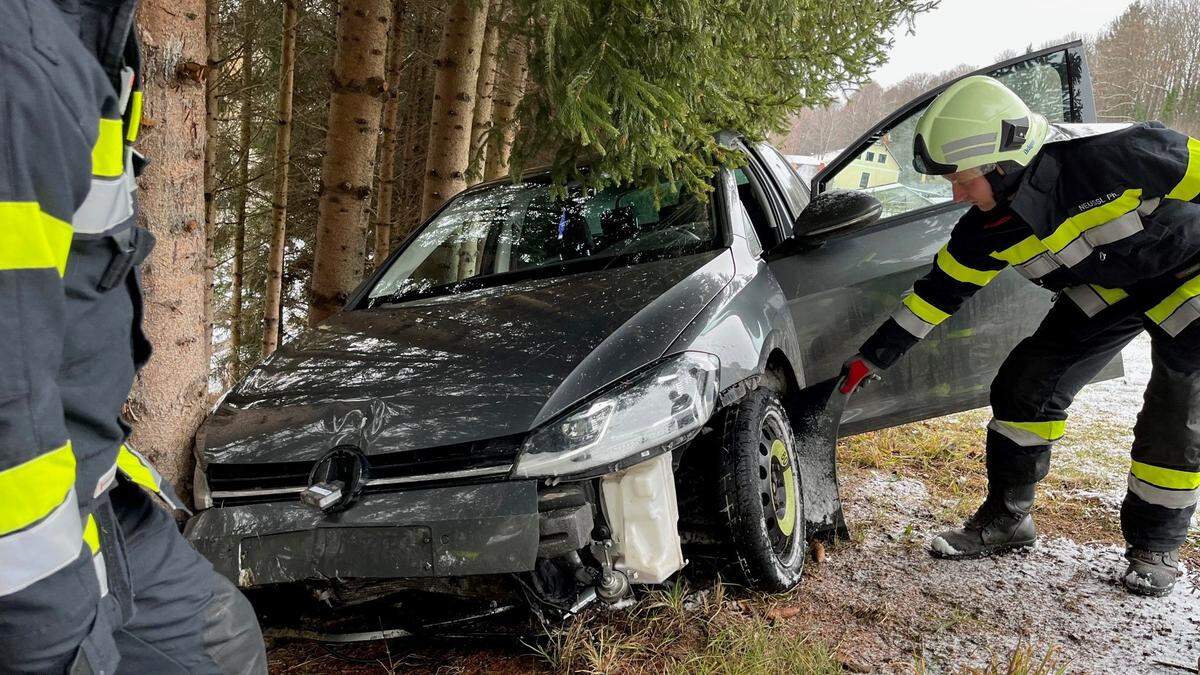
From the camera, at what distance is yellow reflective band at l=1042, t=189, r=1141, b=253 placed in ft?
8.55

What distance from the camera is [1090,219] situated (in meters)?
2.66

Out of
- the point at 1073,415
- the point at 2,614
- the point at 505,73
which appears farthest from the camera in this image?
the point at 505,73

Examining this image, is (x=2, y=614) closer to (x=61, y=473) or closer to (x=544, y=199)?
(x=61, y=473)

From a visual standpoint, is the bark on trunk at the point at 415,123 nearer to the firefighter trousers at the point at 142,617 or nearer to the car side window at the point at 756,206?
the car side window at the point at 756,206

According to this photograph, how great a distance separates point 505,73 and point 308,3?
3.15 m

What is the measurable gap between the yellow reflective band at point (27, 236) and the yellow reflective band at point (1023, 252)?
Result: 2830mm

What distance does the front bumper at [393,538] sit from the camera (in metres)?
1.95

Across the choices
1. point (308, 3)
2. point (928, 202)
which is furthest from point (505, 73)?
point (928, 202)

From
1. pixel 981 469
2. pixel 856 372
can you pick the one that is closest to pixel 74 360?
pixel 856 372

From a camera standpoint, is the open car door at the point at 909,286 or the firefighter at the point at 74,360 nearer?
the firefighter at the point at 74,360

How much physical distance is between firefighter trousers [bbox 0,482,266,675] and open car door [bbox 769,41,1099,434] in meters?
2.57

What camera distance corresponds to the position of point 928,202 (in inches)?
141

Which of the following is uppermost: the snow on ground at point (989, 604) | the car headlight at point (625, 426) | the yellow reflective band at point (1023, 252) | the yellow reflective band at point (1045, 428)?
the yellow reflective band at point (1023, 252)

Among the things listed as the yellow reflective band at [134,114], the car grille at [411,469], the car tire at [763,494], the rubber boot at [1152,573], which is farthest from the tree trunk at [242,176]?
the rubber boot at [1152,573]
